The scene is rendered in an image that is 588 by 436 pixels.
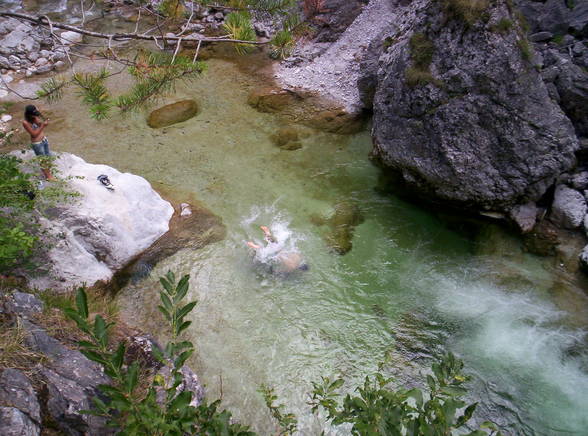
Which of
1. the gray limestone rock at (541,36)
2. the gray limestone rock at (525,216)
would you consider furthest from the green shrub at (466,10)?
the gray limestone rock at (525,216)

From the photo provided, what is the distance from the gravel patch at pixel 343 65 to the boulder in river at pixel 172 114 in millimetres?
2944

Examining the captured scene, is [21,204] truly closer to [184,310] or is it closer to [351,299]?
[184,310]

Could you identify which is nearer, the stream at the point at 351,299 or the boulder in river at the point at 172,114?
the stream at the point at 351,299

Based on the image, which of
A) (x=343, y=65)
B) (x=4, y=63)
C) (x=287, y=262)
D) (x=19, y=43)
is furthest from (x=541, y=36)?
(x=19, y=43)

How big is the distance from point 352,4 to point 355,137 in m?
5.86

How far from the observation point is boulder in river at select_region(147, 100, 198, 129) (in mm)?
10781

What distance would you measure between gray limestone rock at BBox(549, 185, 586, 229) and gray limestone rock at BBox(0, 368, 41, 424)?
8.37 metres

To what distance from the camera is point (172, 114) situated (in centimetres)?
1105

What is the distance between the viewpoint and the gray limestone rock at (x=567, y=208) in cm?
721

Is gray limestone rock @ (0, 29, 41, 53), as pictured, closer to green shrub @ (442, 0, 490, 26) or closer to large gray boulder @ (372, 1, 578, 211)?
large gray boulder @ (372, 1, 578, 211)

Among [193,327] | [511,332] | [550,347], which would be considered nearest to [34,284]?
[193,327]

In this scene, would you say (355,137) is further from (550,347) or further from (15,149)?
(15,149)

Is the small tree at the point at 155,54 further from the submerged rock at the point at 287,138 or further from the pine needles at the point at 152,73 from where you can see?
the submerged rock at the point at 287,138

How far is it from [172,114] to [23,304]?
741 cm
